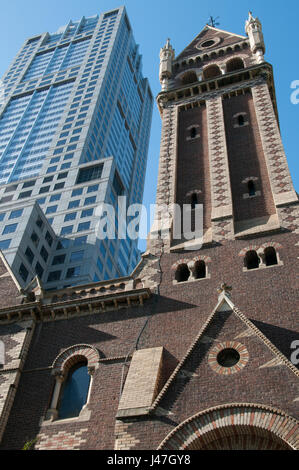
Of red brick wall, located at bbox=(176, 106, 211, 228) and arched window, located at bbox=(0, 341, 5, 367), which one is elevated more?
red brick wall, located at bbox=(176, 106, 211, 228)

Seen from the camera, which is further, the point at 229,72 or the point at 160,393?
the point at 229,72

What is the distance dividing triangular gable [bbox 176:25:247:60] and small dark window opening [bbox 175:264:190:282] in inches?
1030

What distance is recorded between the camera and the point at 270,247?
24.6 meters

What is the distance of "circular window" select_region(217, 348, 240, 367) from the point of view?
18281mm

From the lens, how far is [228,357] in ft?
60.6

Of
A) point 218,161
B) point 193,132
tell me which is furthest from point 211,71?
point 218,161

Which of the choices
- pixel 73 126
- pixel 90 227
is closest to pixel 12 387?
pixel 90 227

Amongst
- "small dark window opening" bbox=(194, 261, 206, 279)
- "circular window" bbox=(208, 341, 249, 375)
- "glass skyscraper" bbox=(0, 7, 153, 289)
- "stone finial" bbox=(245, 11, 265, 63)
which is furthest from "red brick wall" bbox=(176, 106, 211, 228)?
"glass skyscraper" bbox=(0, 7, 153, 289)

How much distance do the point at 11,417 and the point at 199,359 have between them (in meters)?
8.54

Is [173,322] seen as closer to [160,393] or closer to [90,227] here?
[160,393]

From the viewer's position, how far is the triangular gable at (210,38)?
4466 cm

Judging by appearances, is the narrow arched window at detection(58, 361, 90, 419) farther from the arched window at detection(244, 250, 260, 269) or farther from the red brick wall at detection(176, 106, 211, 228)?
the red brick wall at detection(176, 106, 211, 228)

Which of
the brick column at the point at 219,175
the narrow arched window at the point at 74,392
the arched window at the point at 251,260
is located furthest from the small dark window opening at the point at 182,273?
the narrow arched window at the point at 74,392

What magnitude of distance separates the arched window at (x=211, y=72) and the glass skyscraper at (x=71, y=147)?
1426 inches
